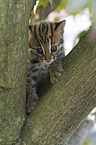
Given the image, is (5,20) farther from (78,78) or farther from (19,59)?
(78,78)

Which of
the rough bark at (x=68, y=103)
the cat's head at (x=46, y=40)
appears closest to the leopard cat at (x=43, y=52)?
the cat's head at (x=46, y=40)

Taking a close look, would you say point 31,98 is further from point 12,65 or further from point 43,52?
point 12,65

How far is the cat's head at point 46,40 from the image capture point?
1928 mm

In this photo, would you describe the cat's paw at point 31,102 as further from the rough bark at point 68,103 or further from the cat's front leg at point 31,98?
the rough bark at point 68,103

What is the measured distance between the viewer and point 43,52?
1949 millimetres

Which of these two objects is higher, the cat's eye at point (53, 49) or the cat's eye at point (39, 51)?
the cat's eye at point (53, 49)

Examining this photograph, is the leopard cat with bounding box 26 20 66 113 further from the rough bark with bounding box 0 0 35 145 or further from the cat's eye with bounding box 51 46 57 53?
the rough bark with bounding box 0 0 35 145

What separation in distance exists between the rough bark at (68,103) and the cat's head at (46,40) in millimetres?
484

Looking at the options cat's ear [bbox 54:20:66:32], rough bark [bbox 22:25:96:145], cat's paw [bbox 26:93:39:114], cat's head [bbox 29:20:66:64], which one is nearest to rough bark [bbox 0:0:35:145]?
rough bark [bbox 22:25:96:145]


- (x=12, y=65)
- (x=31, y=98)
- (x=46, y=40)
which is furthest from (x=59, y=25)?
(x=12, y=65)

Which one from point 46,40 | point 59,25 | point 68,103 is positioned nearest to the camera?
point 68,103

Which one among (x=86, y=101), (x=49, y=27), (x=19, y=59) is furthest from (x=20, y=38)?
(x=49, y=27)

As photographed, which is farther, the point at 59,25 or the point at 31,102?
the point at 59,25

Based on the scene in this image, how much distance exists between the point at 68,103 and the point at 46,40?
2.56 feet
